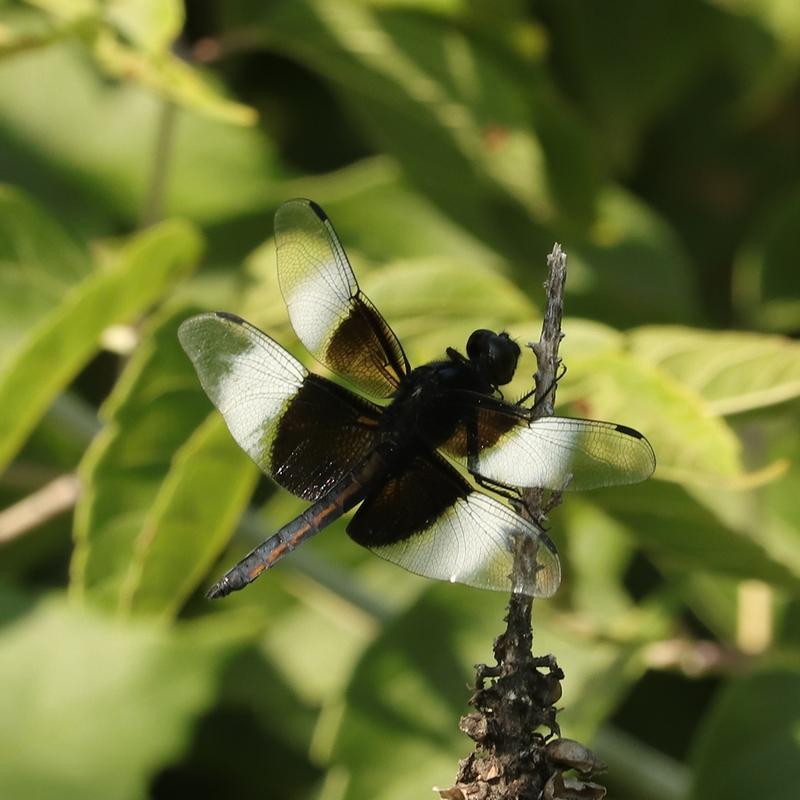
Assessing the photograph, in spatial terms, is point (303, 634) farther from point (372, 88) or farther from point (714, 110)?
point (714, 110)

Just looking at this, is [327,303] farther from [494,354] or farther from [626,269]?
[626,269]

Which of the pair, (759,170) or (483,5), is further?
(759,170)

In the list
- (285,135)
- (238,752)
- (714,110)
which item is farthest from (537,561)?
(714,110)

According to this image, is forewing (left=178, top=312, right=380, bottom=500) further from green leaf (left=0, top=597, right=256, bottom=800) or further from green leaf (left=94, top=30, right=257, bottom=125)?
green leaf (left=0, top=597, right=256, bottom=800)

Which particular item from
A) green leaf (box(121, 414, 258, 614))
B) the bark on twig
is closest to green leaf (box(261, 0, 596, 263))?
green leaf (box(121, 414, 258, 614))

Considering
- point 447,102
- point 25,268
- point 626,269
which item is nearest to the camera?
point 25,268

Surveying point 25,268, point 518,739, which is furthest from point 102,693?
point 518,739

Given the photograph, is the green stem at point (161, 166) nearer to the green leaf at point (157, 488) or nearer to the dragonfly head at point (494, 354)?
the green leaf at point (157, 488)

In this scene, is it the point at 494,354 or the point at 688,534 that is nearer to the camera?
the point at 494,354
